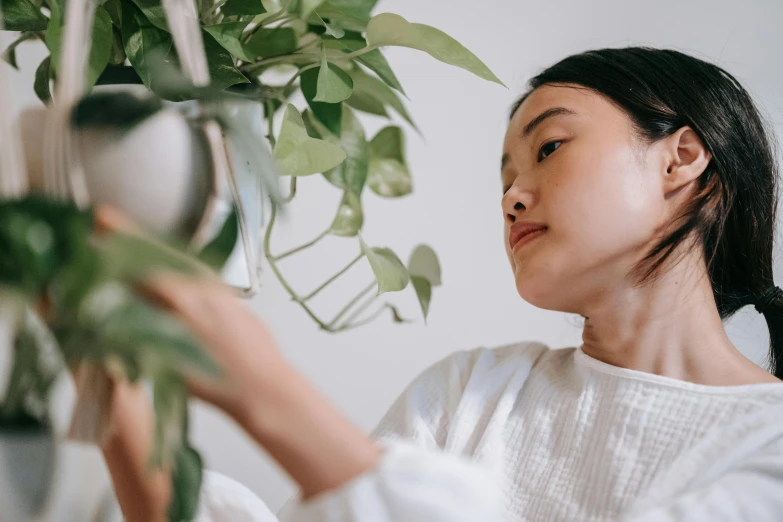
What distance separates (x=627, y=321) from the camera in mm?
746

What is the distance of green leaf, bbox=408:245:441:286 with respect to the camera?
2.55 feet

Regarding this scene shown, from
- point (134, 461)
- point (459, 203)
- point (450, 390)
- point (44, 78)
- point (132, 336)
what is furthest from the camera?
point (459, 203)

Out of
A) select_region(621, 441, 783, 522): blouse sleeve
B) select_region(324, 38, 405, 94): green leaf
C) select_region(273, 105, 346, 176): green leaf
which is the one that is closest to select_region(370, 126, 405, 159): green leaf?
select_region(324, 38, 405, 94): green leaf

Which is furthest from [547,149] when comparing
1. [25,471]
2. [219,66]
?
[25,471]

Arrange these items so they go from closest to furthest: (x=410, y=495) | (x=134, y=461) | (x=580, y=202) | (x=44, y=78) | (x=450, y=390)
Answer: (x=410, y=495) < (x=134, y=461) < (x=44, y=78) < (x=580, y=202) < (x=450, y=390)

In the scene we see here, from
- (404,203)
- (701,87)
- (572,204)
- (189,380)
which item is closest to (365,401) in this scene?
(404,203)

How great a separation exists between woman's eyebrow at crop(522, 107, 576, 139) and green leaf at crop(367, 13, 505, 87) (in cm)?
20

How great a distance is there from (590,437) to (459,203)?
0.50 metres

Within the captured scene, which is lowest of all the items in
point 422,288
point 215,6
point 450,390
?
point 450,390

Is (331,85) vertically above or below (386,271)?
above

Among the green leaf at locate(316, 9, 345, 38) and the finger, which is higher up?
the green leaf at locate(316, 9, 345, 38)

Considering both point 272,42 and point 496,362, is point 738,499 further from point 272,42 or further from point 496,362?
point 272,42

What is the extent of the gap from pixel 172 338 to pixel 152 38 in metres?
0.34

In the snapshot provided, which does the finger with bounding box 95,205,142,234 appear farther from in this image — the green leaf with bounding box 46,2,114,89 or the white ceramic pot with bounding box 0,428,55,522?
the green leaf with bounding box 46,2,114,89
